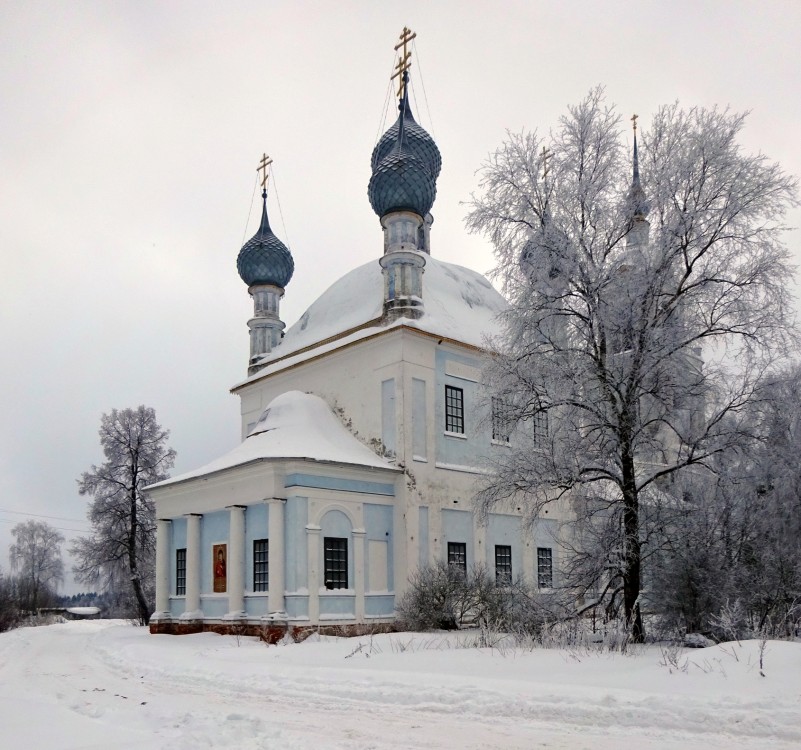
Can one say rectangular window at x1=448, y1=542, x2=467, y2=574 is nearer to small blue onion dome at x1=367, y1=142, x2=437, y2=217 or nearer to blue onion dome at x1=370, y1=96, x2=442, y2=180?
small blue onion dome at x1=367, y1=142, x2=437, y2=217

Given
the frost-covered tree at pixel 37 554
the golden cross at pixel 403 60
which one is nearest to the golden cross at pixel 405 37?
the golden cross at pixel 403 60

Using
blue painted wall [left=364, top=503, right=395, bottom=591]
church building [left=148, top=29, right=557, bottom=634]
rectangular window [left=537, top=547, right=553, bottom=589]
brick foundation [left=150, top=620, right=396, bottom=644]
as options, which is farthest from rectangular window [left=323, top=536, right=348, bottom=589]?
rectangular window [left=537, top=547, right=553, bottom=589]

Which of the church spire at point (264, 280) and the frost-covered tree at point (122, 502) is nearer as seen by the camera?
the church spire at point (264, 280)

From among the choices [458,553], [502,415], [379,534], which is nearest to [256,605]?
[379,534]

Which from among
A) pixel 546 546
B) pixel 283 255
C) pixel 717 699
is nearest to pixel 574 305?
pixel 717 699

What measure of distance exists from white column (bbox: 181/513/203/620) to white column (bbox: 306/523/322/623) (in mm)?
3996

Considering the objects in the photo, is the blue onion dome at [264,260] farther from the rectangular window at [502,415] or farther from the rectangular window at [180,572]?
the rectangular window at [502,415]

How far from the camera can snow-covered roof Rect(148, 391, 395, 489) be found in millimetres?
18984

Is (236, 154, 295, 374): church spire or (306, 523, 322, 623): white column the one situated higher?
(236, 154, 295, 374): church spire

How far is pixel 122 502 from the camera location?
30.4 metres

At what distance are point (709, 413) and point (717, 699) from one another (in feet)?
24.8

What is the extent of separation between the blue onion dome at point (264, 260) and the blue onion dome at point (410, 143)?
4.21 meters

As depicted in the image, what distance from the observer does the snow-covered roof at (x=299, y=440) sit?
1898 cm

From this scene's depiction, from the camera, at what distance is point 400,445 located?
66.6 feet
